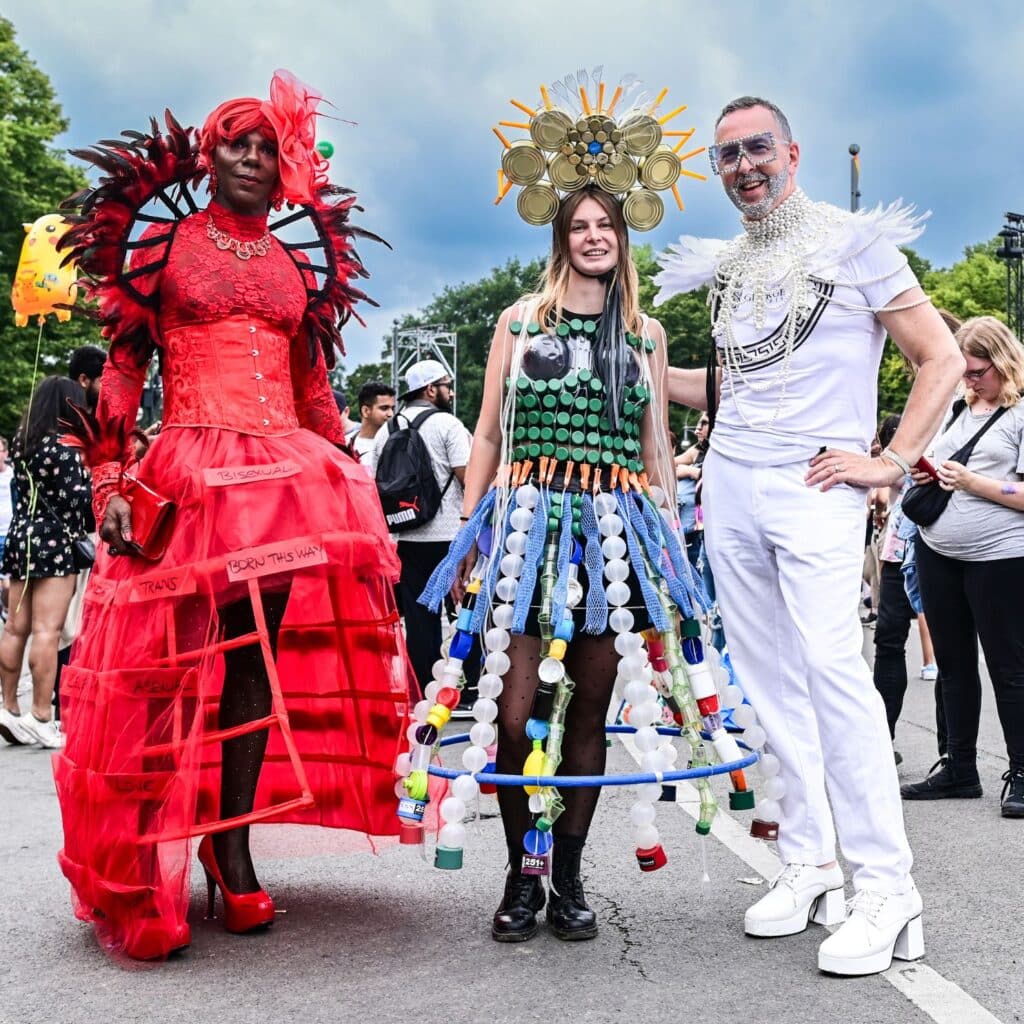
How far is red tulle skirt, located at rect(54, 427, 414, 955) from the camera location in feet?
12.2

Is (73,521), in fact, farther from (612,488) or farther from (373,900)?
(612,488)

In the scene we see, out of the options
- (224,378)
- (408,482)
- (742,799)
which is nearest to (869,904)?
(742,799)

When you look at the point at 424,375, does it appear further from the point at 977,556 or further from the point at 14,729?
the point at 977,556

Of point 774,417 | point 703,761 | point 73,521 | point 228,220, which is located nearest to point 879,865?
point 703,761

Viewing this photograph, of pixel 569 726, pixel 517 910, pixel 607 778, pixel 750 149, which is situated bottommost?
pixel 517 910

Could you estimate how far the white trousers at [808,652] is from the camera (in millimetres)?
3646

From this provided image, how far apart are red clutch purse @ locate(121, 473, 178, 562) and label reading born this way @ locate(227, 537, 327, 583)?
203 millimetres

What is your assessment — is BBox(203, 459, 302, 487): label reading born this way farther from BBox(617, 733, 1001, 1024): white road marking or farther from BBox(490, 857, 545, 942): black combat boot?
BBox(617, 733, 1001, 1024): white road marking

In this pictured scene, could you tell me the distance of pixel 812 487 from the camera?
3.79 m

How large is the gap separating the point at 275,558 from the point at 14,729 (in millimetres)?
4631

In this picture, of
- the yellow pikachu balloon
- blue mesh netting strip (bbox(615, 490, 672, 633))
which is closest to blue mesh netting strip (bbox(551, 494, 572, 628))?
blue mesh netting strip (bbox(615, 490, 672, 633))

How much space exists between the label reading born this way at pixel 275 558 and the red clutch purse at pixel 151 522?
203 mm

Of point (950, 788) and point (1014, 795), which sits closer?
point (1014, 795)

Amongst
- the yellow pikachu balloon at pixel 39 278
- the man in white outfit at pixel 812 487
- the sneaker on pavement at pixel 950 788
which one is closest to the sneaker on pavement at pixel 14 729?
the yellow pikachu balloon at pixel 39 278
